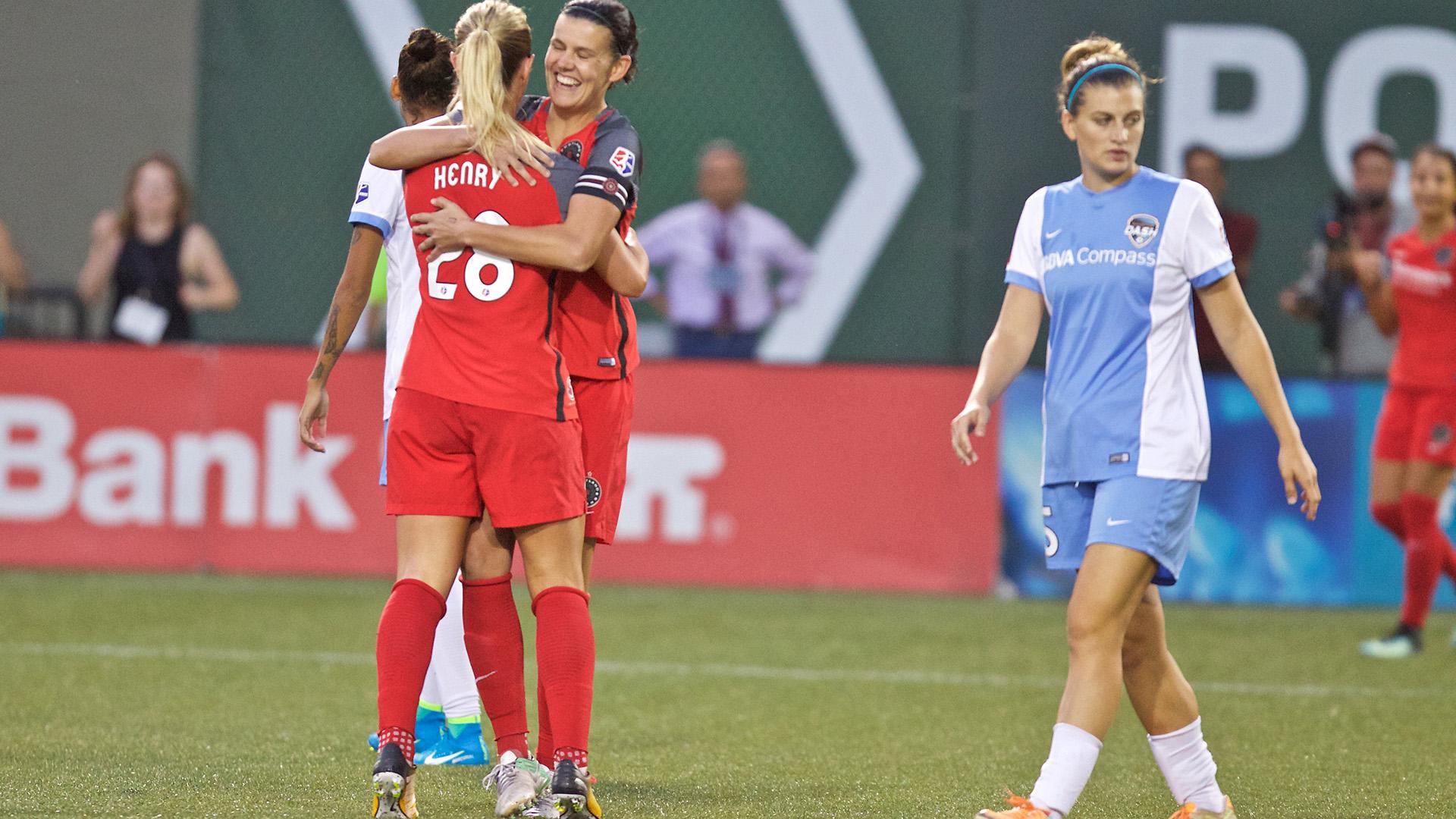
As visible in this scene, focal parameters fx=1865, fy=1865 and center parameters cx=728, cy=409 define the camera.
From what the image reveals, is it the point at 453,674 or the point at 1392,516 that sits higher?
the point at 1392,516

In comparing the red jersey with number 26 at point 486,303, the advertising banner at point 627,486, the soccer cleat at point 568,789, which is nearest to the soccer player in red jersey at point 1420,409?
the advertising banner at point 627,486

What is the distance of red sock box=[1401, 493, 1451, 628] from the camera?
806cm

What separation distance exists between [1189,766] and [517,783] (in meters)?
1.55

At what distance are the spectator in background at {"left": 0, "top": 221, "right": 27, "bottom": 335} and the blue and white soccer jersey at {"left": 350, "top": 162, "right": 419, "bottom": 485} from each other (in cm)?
→ 602

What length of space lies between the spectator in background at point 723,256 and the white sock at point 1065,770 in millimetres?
6439

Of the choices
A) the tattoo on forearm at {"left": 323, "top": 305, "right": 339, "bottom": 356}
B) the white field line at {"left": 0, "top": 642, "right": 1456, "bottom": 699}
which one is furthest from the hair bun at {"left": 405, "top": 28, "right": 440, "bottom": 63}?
the white field line at {"left": 0, "top": 642, "right": 1456, "bottom": 699}

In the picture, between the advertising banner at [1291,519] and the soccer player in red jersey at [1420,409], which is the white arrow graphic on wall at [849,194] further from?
the soccer player in red jersey at [1420,409]

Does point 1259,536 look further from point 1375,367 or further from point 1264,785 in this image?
point 1264,785

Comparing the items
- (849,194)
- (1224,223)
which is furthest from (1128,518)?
(849,194)

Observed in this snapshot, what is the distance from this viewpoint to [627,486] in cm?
950

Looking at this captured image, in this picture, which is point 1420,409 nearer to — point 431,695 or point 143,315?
point 431,695

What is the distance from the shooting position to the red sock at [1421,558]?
806 cm

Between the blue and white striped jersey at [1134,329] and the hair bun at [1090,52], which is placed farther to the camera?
the hair bun at [1090,52]

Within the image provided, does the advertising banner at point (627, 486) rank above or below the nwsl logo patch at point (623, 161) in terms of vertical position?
below
